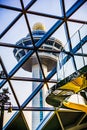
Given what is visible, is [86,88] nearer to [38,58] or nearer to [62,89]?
[62,89]

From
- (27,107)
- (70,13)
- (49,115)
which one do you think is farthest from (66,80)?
(49,115)

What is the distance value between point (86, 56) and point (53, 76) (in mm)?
7674

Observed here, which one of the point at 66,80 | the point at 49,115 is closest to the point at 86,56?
the point at 66,80

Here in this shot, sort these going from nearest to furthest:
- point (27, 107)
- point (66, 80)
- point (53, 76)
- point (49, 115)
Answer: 1. point (66, 80)
2. point (53, 76)
3. point (27, 107)
4. point (49, 115)

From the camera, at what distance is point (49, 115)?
2114cm

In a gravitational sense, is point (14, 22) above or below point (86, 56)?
above

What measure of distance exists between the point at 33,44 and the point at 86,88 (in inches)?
258

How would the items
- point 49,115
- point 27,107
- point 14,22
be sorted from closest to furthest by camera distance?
point 14,22
point 27,107
point 49,115

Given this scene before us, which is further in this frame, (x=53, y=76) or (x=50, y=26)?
(x=53, y=76)

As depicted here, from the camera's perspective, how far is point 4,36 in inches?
616

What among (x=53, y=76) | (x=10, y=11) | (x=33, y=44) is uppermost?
(x=10, y=11)

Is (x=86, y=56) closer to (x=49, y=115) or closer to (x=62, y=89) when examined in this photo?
(x=62, y=89)

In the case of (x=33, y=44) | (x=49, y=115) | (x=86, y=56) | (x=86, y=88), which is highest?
(x=33, y=44)

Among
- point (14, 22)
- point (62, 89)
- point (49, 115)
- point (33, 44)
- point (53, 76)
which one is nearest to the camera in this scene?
point (62, 89)
